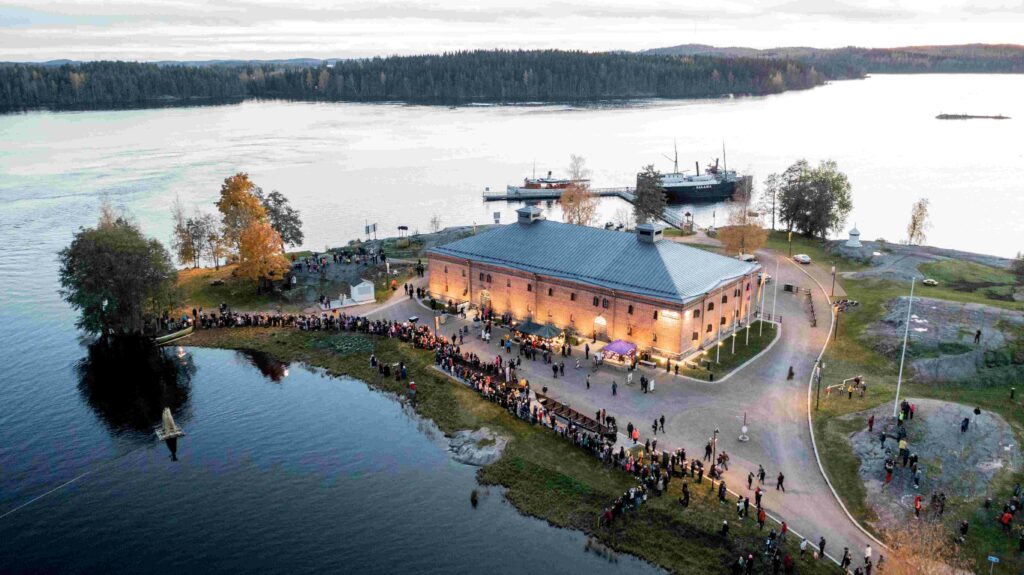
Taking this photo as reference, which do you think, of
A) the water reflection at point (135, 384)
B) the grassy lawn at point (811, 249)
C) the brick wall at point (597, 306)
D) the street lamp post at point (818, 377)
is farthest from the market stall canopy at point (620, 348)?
the grassy lawn at point (811, 249)

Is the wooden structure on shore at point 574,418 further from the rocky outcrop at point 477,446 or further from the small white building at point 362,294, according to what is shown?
the small white building at point 362,294

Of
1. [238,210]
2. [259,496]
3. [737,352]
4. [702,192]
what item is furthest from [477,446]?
[702,192]

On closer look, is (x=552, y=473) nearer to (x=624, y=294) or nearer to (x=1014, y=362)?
(x=624, y=294)

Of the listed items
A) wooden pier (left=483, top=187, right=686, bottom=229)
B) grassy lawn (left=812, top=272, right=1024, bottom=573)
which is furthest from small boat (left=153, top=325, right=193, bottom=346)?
wooden pier (left=483, top=187, right=686, bottom=229)

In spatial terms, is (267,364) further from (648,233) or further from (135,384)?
(648,233)

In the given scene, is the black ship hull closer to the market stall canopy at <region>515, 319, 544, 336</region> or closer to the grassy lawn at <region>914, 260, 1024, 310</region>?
the grassy lawn at <region>914, 260, 1024, 310</region>
